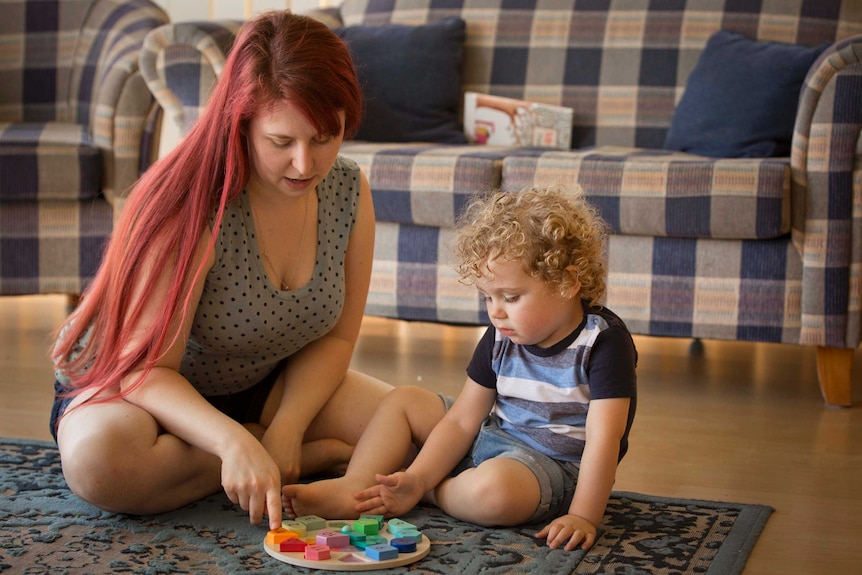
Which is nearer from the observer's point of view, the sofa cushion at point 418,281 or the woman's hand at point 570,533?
A: the woman's hand at point 570,533

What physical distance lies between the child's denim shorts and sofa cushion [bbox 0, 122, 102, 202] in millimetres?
1652

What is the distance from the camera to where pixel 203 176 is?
4.74 ft

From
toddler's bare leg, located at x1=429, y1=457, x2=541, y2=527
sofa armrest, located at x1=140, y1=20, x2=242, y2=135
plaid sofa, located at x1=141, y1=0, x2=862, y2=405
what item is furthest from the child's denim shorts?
sofa armrest, located at x1=140, y1=20, x2=242, y2=135

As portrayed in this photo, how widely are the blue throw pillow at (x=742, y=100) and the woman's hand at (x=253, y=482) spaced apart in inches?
65.7

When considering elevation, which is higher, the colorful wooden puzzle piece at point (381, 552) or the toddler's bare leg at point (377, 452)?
the toddler's bare leg at point (377, 452)

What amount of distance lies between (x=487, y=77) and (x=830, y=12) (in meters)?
0.91

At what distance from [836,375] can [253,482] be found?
4.42 ft

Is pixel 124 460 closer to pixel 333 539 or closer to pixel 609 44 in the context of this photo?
pixel 333 539

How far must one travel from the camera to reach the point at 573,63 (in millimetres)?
3055

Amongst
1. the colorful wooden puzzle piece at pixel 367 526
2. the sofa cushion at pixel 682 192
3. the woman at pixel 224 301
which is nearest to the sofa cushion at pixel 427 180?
the sofa cushion at pixel 682 192

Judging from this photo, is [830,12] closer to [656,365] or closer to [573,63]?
[573,63]

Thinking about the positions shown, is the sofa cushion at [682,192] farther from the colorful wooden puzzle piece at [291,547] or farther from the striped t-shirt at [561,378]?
the colorful wooden puzzle piece at [291,547]

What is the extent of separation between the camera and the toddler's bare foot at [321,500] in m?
1.40

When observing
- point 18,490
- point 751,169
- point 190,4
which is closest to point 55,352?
point 18,490
